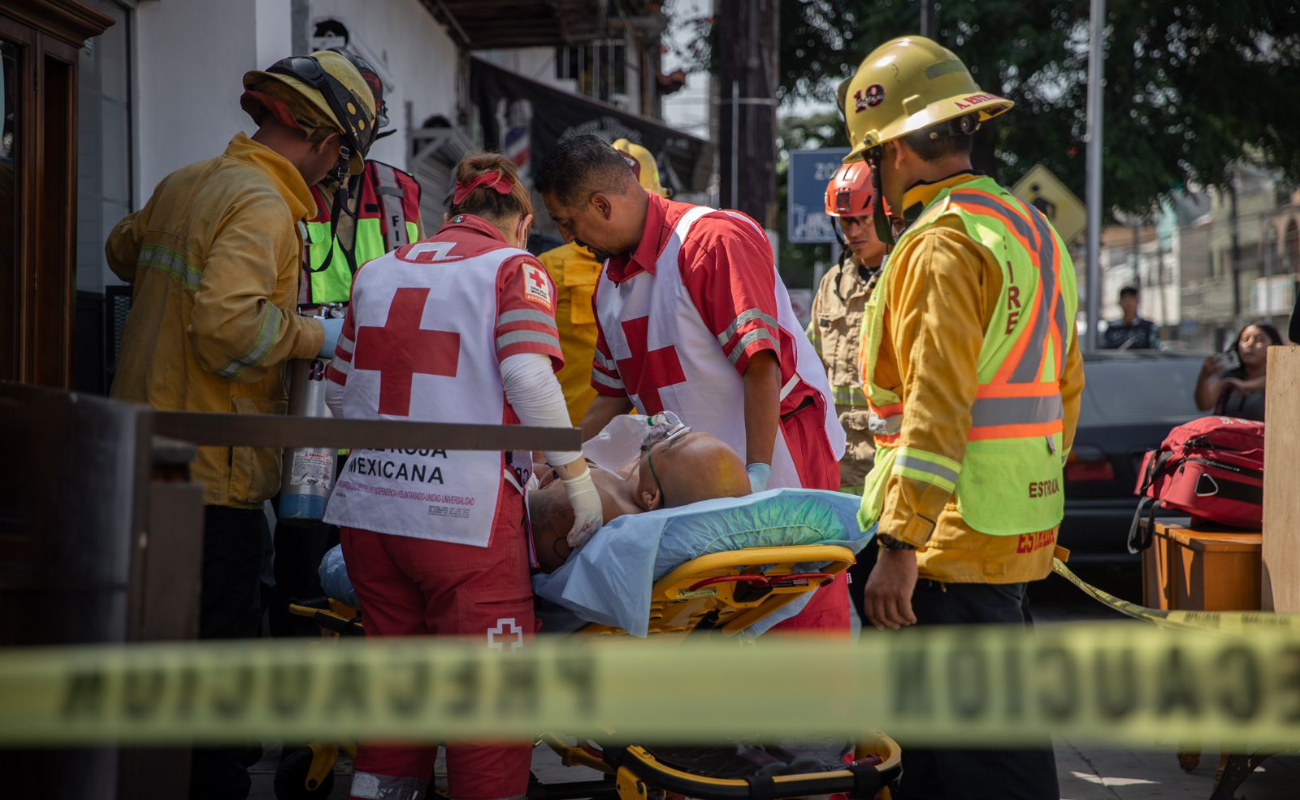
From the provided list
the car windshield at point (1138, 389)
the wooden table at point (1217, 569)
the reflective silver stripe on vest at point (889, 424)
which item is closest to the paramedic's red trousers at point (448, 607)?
the reflective silver stripe on vest at point (889, 424)

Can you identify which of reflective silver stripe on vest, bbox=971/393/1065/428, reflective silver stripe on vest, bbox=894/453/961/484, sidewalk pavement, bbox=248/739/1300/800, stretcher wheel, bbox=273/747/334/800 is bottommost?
sidewalk pavement, bbox=248/739/1300/800

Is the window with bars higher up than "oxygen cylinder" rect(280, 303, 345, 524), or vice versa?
the window with bars

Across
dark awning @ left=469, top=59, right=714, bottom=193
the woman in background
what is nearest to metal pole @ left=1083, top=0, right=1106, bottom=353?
dark awning @ left=469, top=59, right=714, bottom=193

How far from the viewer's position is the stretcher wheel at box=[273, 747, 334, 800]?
4.05m

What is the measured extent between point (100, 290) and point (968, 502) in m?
3.82

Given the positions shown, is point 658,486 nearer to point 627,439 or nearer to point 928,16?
point 627,439

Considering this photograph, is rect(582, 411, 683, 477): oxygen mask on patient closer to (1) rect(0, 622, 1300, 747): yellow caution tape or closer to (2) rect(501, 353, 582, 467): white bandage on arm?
(2) rect(501, 353, 582, 467): white bandage on arm

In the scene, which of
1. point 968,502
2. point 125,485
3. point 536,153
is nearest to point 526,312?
point 968,502

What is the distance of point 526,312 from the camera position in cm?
314

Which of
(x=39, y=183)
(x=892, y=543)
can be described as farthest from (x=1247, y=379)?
(x=39, y=183)

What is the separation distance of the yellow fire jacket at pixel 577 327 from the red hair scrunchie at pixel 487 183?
1.67m

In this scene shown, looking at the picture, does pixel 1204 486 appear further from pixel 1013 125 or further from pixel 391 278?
pixel 1013 125

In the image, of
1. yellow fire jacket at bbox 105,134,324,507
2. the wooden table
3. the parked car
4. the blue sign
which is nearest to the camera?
yellow fire jacket at bbox 105,134,324,507

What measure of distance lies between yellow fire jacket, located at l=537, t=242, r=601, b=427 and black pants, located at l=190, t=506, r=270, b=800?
5.59 feet
